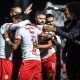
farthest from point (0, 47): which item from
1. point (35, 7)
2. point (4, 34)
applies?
point (35, 7)

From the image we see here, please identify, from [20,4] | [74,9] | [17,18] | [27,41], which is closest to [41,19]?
[17,18]

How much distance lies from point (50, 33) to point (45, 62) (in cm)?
61

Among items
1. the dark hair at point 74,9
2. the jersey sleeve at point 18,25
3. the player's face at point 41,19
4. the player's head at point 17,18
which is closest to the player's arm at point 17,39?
the jersey sleeve at point 18,25

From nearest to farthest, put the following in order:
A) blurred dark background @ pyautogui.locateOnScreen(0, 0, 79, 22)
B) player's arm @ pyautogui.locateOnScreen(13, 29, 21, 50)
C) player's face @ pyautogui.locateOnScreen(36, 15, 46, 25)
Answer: player's arm @ pyautogui.locateOnScreen(13, 29, 21, 50)
player's face @ pyautogui.locateOnScreen(36, 15, 46, 25)
blurred dark background @ pyautogui.locateOnScreen(0, 0, 79, 22)

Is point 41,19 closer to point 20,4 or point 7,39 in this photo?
point 7,39

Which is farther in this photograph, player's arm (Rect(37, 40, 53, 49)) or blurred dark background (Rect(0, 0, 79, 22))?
blurred dark background (Rect(0, 0, 79, 22))

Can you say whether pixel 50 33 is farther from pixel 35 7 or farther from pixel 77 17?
pixel 35 7

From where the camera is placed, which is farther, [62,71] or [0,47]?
[62,71]

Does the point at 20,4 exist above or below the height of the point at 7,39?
above

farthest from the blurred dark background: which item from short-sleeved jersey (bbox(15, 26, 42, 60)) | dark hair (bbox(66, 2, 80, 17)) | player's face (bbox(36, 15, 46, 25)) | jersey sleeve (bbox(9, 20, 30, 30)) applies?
dark hair (bbox(66, 2, 80, 17))

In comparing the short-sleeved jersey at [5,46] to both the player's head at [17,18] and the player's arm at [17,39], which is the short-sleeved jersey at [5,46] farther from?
the player's arm at [17,39]

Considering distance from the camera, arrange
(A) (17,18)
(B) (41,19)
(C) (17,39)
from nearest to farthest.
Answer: (C) (17,39) < (A) (17,18) < (B) (41,19)

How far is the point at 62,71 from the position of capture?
831 cm

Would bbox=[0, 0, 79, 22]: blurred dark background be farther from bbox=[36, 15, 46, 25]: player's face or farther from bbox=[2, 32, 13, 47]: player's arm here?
bbox=[2, 32, 13, 47]: player's arm
